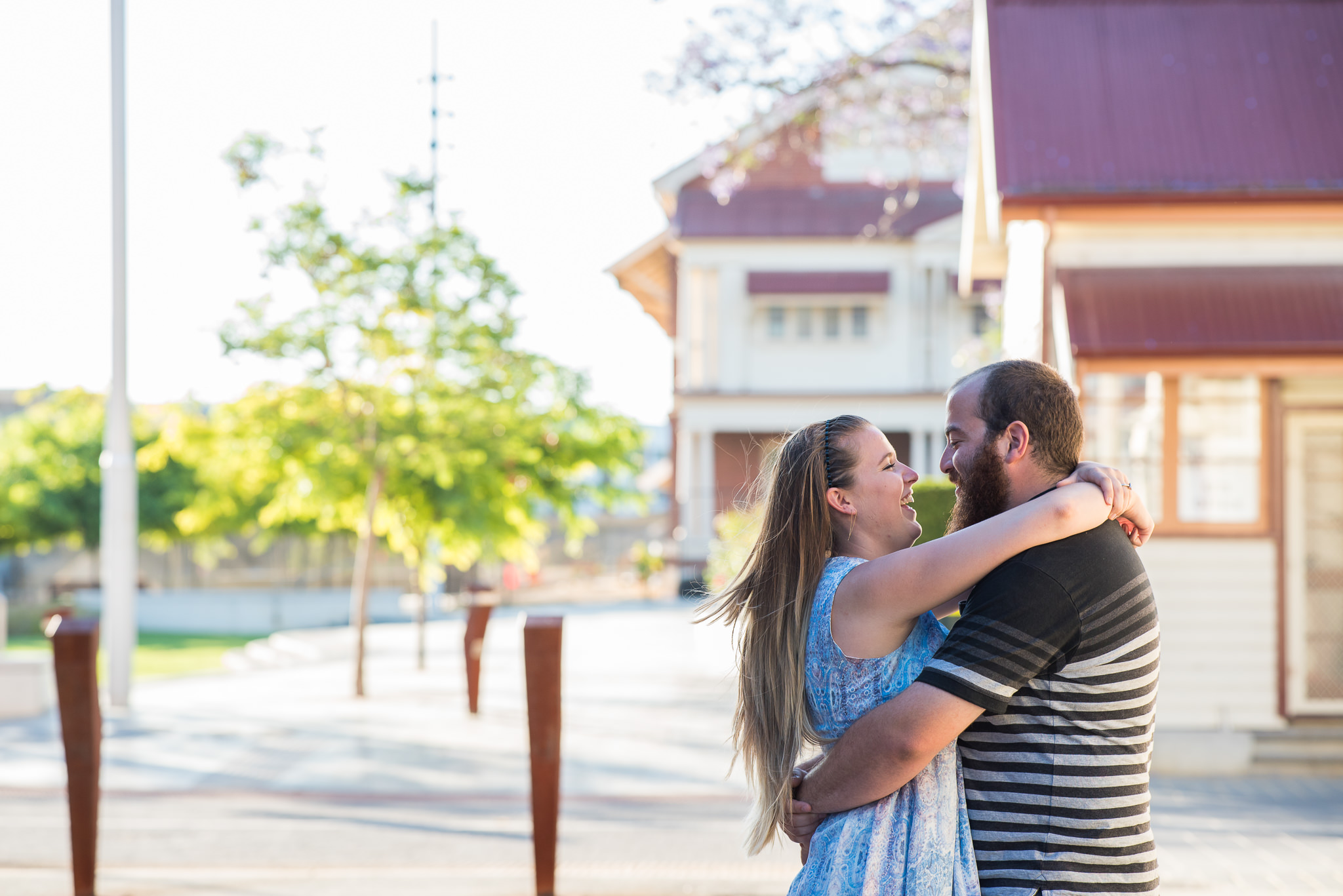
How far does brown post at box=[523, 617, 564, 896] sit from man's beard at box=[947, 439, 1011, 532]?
11.8ft

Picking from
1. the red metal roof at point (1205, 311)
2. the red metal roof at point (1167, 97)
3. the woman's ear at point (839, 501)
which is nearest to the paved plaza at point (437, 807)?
the red metal roof at point (1205, 311)

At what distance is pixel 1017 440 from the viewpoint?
2.20 meters

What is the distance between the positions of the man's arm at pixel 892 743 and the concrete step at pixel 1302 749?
8.05 m

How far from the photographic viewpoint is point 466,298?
13336 mm

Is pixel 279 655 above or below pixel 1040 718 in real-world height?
below

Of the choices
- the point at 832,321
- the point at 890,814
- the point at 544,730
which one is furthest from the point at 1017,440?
the point at 832,321

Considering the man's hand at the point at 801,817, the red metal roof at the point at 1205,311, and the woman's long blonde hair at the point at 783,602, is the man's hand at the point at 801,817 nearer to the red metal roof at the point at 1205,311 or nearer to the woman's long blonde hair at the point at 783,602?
the woman's long blonde hair at the point at 783,602

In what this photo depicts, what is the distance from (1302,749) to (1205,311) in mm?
3213

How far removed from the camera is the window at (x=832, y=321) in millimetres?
29906

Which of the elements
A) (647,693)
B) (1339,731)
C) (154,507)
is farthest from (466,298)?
(154,507)

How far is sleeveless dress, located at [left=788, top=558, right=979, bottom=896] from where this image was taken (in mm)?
2115

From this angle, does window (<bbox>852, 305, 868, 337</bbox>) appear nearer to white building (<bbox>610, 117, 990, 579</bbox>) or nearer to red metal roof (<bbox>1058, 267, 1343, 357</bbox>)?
white building (<bbox>610, 117, 990, 579</bbox>)

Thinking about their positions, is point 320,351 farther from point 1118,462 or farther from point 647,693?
point 1118,462

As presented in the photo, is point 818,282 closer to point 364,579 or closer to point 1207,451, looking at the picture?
point 364,579
